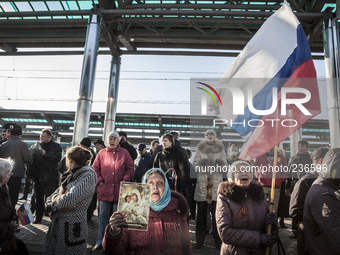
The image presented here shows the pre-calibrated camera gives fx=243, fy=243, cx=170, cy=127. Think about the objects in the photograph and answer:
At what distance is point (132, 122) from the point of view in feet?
48.5

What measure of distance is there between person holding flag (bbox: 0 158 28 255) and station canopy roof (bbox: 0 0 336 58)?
756 centimetres

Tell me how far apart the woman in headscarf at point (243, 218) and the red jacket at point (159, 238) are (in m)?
0.48

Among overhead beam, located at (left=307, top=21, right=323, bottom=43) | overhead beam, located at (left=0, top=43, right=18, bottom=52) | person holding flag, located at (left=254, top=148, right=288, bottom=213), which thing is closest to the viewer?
person holding flag, located at (left=254, top=148, right=288, bottom=213)

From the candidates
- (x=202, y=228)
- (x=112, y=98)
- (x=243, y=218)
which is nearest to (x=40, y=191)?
(x=202, y=228)

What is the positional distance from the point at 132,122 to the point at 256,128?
1240 cm

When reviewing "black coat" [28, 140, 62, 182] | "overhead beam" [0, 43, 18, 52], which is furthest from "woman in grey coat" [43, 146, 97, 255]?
"overhead beam" [0, 43, 18, 52]

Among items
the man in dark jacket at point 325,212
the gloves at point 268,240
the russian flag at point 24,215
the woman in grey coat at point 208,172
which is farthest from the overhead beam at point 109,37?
the gloves at point 268,240

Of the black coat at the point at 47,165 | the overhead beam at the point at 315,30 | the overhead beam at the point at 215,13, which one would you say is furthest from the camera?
the overhead beam at the point at 315,30

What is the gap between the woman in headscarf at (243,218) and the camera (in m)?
2.31

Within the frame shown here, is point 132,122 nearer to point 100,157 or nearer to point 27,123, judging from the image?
point 27,123

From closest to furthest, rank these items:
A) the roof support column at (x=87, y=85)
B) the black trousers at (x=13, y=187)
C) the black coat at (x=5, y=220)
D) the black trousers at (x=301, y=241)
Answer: the black coat at (x=5, y=220) → the black trousers at (x=301, y=241) → the black trousers at (x=13, y=187) → the roof support column at (x=87, y=85)

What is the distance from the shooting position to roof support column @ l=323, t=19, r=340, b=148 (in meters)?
7.62

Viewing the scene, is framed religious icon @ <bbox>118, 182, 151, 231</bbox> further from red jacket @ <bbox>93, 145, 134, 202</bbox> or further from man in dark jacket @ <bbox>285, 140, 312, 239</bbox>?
man in dark jacket @ <bbox>285, 140, 312, 239</bbox>

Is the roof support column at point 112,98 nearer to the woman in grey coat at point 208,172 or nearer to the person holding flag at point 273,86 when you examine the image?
the woman in grey coat at point 208,172
